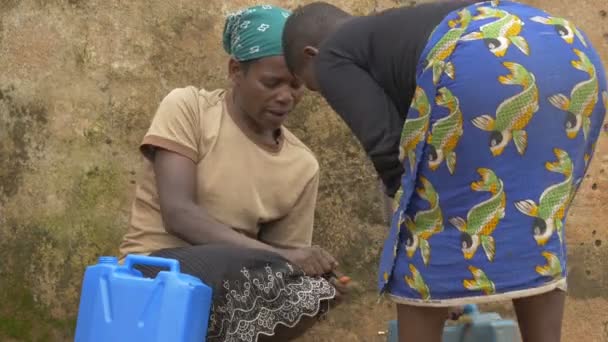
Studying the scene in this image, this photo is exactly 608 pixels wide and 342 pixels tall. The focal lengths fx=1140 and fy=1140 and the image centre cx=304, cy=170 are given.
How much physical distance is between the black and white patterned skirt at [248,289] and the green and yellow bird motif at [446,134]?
70 cm

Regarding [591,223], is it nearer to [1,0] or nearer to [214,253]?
[214,253]

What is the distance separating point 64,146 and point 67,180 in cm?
12

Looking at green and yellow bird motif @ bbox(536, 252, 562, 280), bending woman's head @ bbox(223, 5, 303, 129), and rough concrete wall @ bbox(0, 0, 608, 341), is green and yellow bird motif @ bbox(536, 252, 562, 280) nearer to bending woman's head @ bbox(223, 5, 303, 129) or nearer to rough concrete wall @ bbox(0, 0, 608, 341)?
bending woman's head @ bbox(223, 5, 303, 129)

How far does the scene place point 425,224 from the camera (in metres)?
2.52

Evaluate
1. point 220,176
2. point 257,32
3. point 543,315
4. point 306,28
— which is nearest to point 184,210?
point 220,176

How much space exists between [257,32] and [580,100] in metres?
1.28

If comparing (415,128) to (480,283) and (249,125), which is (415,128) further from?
(249,125)

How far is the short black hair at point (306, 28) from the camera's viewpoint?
2.74 meters

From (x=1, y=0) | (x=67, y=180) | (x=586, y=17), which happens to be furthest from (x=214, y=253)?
(x=586, y=17)

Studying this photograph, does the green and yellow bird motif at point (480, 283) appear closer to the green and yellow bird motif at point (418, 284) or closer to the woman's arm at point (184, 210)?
the green and yellow bird motif at point (418, 284)

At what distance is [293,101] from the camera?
353 cm

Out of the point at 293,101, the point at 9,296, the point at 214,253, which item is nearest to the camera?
the point at 214,253

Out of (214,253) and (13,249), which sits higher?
(214,253)

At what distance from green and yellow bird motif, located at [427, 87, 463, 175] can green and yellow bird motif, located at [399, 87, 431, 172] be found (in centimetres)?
2
